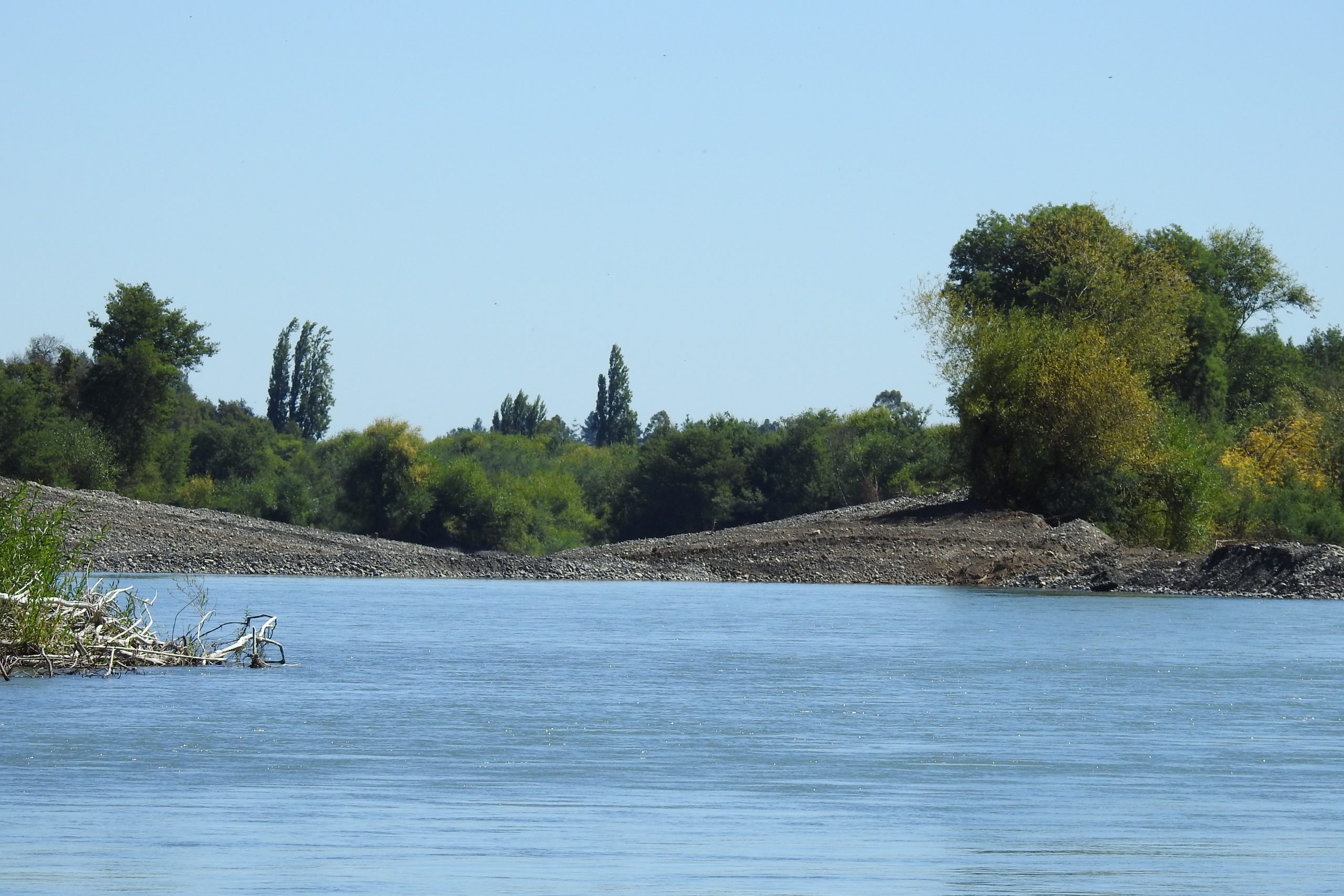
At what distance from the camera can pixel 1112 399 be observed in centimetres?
5928

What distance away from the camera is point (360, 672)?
25.5 metres

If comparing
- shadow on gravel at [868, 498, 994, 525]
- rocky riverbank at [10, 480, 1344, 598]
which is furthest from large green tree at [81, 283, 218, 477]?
shadow on gravel at [868, 498, 994, 525]

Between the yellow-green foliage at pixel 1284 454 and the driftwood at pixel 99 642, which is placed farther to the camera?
the yellow-green foliage at pixel 1284 454

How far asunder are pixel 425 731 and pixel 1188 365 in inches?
2457

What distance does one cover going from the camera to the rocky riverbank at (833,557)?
5238 centimetres

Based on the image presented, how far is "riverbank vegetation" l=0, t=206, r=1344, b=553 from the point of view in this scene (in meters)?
61.2

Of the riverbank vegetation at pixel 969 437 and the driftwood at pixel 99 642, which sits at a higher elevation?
the riverbank vegetation at pixel 969 437

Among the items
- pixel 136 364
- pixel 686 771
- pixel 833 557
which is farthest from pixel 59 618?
pixel 136 364

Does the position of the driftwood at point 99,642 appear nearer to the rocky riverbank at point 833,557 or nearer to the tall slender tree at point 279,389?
the rocky riverbank at point 833,557

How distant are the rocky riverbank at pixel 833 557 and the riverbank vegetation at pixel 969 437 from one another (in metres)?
3.30

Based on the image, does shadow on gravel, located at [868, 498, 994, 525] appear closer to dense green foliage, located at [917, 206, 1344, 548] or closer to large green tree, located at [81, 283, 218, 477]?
dense green foliage, located at [917, 206, 1344, 548]

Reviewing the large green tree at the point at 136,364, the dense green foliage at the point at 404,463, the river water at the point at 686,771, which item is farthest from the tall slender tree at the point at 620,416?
the river water at the point at 686,771

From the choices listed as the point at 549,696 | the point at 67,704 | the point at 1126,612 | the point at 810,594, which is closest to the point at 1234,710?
the point at 549,696

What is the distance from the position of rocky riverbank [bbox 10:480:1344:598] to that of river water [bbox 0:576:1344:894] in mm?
20576
